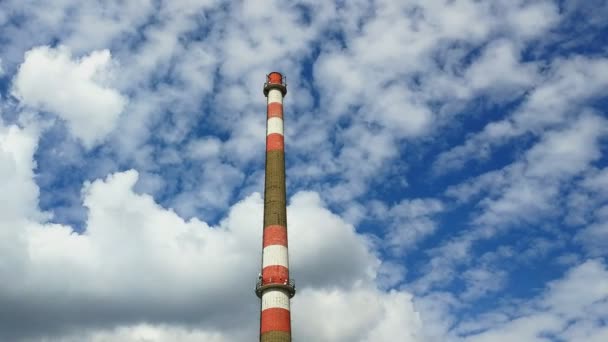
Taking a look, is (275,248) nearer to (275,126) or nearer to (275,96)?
(275,126)

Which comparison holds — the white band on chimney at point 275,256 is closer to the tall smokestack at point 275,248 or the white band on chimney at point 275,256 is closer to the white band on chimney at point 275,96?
the tall smokestack at point 275,248

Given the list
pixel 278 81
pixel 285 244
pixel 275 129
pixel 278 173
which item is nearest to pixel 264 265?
pixel 285 244

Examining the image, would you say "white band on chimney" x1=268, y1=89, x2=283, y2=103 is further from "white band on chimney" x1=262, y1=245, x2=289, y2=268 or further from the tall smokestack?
"white band on chimney" x1=262, y1=245, x2=289, y2=268

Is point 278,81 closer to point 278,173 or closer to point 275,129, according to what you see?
point 275,129

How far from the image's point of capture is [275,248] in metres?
34.2

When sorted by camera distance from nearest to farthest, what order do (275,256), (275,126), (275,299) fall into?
(275,299), (275,256), (275,126)

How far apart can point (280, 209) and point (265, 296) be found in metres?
6.07

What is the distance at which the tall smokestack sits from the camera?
31.8 meters

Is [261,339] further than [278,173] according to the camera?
No

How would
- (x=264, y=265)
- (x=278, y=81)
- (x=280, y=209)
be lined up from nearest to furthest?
(x=264, y=265), (x=280, y=209), (x=278, y=81)

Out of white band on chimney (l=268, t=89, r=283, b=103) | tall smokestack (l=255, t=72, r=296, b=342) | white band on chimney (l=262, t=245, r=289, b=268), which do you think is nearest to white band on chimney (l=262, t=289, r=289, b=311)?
tall smokestack (l=255, t=72, r=296, b=342)

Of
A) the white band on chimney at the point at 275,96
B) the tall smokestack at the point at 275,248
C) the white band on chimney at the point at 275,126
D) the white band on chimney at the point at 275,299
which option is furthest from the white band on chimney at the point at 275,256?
the white band on chimney at the point at 275,96

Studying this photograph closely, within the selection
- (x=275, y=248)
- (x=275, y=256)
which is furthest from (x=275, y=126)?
(x=275, y=256)

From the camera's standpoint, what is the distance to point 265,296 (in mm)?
32906
